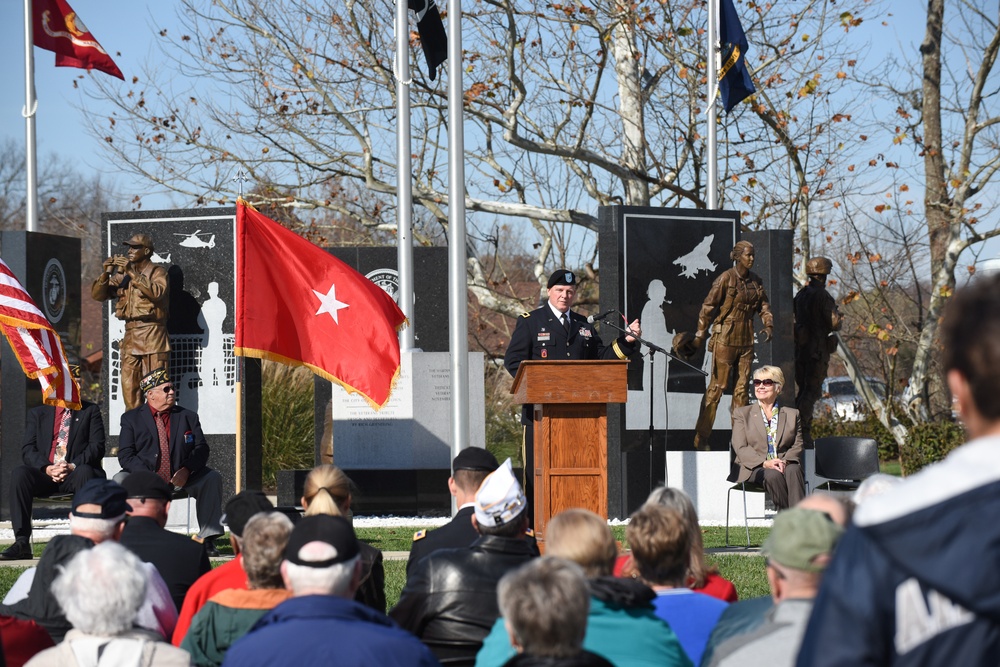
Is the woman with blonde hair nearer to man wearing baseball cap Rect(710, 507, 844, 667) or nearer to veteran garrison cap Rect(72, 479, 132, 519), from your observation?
veteran garrison cap Rect(72, 479, 132, 519)

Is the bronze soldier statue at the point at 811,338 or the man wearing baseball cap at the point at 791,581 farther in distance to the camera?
the bronze soldier statue at the point at 811,338

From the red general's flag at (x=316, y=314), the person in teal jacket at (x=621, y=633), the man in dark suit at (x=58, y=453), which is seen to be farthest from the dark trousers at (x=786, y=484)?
the person in teal jacket at (x=621, y=633)

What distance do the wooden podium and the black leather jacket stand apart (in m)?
4.72

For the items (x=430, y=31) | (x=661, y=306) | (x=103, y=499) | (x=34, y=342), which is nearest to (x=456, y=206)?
(x=661, y=306)

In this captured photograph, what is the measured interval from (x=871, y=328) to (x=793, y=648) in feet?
59.6

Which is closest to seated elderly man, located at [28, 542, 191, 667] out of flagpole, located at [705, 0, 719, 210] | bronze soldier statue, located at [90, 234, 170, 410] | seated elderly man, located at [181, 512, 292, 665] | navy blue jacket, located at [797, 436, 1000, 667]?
seated elderly man, located at [181, 512, 292, 665]

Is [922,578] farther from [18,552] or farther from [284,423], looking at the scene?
[284,423]

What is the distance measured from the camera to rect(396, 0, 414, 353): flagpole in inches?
617

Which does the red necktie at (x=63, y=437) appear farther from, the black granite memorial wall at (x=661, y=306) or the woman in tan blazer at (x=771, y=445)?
the black granite memorial wall at (x=661, y=306)

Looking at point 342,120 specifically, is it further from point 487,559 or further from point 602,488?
point 487,559

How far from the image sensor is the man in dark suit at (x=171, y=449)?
11070mm

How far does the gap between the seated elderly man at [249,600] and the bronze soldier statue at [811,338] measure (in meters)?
11.9

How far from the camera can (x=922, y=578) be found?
1.97 meters

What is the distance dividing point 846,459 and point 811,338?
12.4ft
